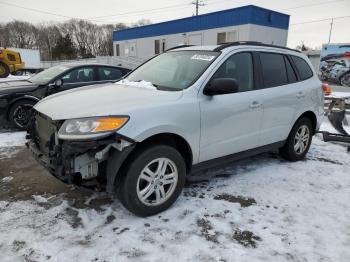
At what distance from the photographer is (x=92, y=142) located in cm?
276

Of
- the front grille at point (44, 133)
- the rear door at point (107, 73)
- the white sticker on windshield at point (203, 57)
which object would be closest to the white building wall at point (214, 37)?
the rear door at point (107, 73)

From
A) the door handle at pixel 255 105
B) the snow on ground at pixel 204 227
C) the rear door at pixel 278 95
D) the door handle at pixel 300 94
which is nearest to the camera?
the snow on ground at pixel 204 227

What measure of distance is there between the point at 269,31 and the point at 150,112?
20.1 metres

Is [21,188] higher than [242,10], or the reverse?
[242,10]

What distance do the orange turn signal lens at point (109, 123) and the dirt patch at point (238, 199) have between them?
159cm

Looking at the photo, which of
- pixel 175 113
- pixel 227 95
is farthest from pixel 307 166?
pixel 175 113

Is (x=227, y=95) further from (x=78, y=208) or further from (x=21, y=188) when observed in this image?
(x=21, y=188)

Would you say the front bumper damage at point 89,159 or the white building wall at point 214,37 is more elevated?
the white building wall at point 214,37

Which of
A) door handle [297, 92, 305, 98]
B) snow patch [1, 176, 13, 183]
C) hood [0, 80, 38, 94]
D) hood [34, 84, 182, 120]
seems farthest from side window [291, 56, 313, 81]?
hood [0, 80, 38, 94]

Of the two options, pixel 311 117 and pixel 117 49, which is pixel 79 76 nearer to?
A: pixel 311 117

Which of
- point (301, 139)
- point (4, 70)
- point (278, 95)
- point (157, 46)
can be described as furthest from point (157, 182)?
point (157, 46)

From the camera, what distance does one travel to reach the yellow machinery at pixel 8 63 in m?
21.9

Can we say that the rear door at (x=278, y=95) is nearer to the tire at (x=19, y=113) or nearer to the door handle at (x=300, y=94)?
the door handle at (x=300, y=94)

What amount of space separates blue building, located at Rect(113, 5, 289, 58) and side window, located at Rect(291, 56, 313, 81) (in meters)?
15.3
